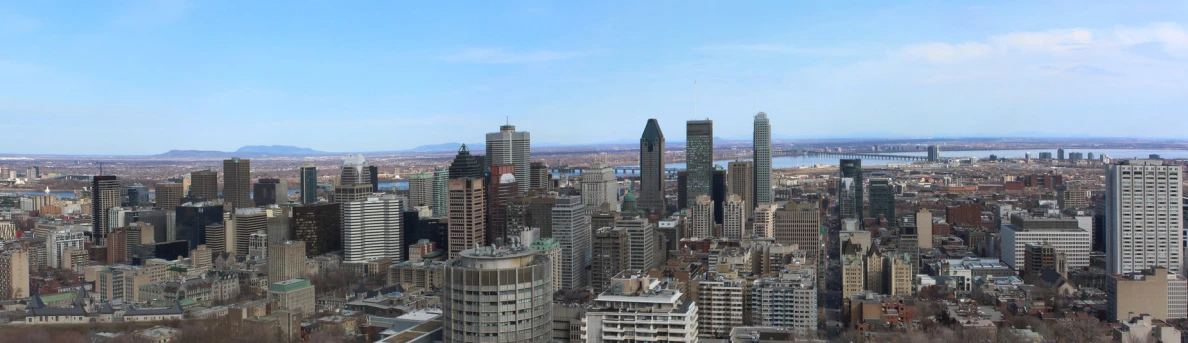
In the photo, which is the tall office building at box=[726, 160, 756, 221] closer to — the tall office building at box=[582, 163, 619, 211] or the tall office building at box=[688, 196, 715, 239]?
the tall office building at box=[582, 163, 619, 211]

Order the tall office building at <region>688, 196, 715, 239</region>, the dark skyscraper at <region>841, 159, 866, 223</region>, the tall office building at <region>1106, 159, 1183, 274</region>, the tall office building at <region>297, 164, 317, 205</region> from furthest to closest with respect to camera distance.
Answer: the tall office building at <region>297, 164, 317, 205</region>, the dark skyscraper at <region>841, 159, 866, 223</region>, the tall office building at <region>688, 196, 715, 239</region>, the tall office building at <region>1106, 159, 1183, 274</region>

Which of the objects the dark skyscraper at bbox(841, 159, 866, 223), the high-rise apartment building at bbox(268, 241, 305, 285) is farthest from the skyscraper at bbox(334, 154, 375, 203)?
the dark skyscraper at bbox(841, 159, 866, 223)

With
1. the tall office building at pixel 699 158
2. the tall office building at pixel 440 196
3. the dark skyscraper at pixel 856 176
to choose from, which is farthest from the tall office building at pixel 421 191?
the dark skyscraper at pixel 856 176

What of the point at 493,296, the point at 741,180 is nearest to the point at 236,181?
the point at 741,180

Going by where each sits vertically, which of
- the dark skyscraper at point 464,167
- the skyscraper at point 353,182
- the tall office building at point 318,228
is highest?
the dark skyscraper at point 464,167

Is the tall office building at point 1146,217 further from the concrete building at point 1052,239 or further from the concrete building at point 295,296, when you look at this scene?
the concrete building at point 295,296

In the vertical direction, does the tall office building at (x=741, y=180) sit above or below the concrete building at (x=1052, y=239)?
above
